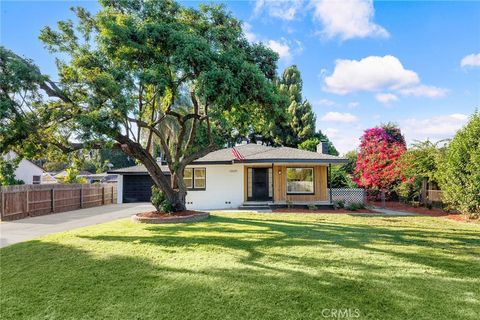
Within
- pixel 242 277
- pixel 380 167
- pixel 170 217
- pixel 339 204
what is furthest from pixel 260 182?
pixel 242 277

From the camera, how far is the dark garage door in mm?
20094

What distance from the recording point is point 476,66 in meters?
12.0

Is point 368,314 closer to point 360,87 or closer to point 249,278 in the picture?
point 249,278

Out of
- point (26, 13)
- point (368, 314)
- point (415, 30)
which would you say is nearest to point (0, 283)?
point (368, 314)

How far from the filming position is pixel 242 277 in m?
4.40

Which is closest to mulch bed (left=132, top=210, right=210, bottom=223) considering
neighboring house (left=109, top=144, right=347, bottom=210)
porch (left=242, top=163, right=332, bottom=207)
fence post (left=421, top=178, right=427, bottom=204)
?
neighboring house (left=109, top=144, right=347, bottom=210)

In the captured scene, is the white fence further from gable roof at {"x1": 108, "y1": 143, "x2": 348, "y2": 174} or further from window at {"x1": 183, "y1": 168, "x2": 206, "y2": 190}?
window at {"x1": 183, "y1": 168, "x2": 206, "y2": 190}

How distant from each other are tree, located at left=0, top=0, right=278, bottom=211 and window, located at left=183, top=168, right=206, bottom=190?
211 inches

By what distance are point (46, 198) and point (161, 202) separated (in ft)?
24.3

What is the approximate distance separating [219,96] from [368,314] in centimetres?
673

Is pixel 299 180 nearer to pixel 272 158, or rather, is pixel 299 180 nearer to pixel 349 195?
pixel 272 158

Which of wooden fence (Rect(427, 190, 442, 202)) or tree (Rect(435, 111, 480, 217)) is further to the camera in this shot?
wooden fence (Rect(427, 190, 442, 202))

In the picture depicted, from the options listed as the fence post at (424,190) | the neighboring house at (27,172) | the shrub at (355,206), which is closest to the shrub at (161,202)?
the shrub at (355,206)

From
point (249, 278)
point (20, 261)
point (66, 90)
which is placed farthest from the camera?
point (66, 90)
